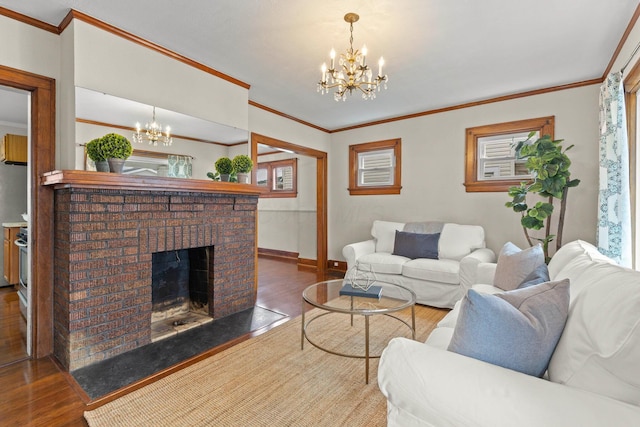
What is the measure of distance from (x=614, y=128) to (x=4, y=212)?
6993 millimetres

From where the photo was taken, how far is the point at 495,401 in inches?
35.4

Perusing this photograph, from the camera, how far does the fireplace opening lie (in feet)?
9.60

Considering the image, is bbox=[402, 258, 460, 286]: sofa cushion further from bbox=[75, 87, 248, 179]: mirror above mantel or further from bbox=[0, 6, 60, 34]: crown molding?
bbox=[0, 6, 60, 34]: crown molding

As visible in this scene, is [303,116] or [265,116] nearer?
[265,116]

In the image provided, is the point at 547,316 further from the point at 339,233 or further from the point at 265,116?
the point at 339,233

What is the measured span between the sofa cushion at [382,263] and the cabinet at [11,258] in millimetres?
4492

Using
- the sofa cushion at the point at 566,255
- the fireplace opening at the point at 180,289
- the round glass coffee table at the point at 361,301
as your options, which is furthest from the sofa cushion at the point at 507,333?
the fireplace opening at the point at 180,289

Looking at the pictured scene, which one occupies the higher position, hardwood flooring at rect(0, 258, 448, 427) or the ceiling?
the ceiling

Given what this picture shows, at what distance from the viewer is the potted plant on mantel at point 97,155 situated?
2.19 m

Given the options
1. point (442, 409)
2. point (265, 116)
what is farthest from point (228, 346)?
point (265, 116)

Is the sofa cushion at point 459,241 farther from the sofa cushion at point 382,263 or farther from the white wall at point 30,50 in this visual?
the white wall at point 30,50

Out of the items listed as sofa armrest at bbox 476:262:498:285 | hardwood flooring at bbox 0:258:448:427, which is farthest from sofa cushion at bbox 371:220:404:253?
hardwood flooring at bbox 0:258:448:427

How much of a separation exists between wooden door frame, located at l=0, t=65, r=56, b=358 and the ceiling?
0.56 metres

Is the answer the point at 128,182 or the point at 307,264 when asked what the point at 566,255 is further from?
the point at 307,264
